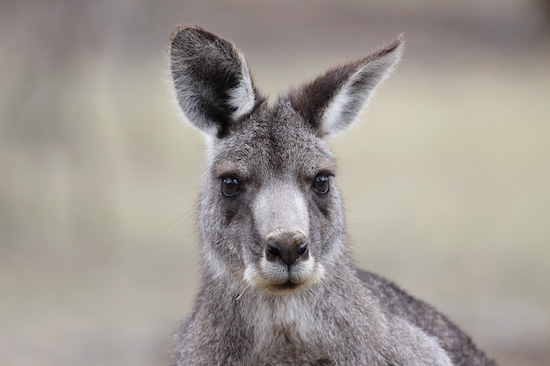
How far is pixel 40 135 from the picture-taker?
53.0 ft

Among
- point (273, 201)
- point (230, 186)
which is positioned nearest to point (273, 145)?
point (230, 186)

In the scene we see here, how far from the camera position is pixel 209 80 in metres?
6.94

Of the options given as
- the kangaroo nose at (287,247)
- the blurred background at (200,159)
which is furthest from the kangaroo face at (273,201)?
the blurred background at (200,159)

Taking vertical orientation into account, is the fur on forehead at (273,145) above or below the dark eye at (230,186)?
above

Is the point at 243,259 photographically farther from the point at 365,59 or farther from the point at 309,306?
the point at 365,59

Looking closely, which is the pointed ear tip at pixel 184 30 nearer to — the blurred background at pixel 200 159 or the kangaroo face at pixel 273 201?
the kangaroo face at pixel 273 201

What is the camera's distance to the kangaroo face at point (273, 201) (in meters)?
5.94

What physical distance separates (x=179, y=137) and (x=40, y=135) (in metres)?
8.12

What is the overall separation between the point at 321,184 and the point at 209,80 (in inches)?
47.9

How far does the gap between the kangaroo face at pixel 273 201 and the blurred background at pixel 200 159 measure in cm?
347

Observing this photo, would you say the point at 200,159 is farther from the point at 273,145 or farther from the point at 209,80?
the point at 273,145

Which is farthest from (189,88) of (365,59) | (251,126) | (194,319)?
(194,319)

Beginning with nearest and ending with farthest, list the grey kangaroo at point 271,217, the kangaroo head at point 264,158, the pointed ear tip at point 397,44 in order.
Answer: the kangaroo head at point 264,158 < the grey kangaroo at point 271,217 < the pointed ear tip at point 397,44

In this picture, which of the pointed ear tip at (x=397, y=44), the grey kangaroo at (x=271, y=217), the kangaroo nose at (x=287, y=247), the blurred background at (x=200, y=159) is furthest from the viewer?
the blurred background at (x=200, y=159)
